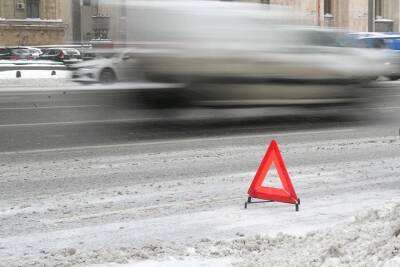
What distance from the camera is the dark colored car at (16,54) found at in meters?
41.8

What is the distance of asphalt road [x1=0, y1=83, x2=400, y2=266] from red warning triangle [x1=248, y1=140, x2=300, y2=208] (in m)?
0.12

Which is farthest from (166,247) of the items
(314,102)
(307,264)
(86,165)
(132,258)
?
(314,102)

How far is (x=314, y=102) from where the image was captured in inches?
546

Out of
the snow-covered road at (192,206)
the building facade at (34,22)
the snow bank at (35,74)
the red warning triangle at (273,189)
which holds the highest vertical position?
the building facade at (34,22)

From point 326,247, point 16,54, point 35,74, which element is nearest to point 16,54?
point 16,54

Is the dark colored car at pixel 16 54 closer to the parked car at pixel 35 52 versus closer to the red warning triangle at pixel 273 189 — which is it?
the parked car at pixel 35 52

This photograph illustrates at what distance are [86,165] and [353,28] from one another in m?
56.1

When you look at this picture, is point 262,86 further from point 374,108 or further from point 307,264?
point 307,264

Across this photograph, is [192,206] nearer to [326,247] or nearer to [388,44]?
[326,247]

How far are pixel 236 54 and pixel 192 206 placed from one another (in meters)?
6.19

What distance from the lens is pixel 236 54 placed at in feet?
42.2

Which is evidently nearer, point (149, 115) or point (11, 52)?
point (149, 115)

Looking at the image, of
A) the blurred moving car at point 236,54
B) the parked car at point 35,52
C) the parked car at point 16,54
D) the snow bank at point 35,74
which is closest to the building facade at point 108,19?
the blurred moving car at point 236,54

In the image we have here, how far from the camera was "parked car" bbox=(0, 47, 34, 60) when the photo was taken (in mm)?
41719
